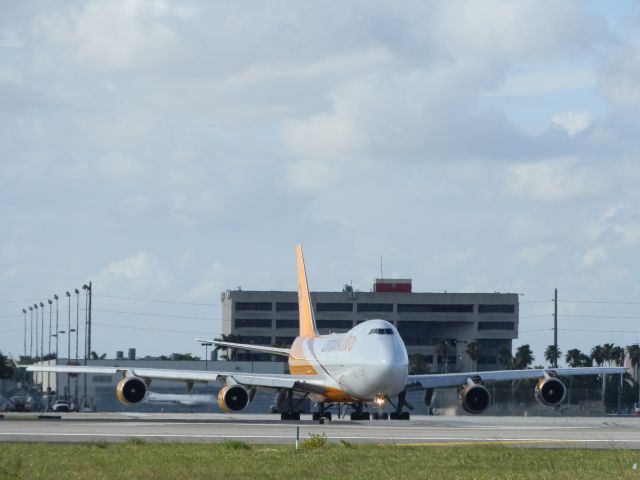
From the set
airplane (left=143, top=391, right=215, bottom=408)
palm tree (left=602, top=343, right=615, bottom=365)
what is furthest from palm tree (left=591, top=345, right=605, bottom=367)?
airplane (left=143, top=391, right=215, bottom=408)

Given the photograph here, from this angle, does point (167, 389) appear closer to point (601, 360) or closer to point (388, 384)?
point (601, 360)

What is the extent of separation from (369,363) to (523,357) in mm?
125325

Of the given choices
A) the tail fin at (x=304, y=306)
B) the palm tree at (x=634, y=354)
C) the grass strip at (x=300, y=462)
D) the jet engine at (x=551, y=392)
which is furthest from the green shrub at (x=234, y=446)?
the palm tree at (x=634, y=354)

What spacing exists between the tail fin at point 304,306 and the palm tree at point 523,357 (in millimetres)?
101197

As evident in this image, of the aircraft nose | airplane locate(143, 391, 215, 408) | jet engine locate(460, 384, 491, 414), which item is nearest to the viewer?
the aircraft nose

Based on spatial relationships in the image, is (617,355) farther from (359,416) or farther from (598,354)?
(359,416)

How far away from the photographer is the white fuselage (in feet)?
196

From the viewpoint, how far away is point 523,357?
18225cm

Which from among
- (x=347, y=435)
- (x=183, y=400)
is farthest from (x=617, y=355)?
(x=347, y=435)

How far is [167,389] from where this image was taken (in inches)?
5812

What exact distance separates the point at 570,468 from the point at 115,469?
33.7 ft

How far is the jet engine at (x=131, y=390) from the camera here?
64.2 meters

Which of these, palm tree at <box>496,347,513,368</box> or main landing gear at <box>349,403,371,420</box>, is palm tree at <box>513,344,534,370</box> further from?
main landing gear at <box>349,403,371,420</box>

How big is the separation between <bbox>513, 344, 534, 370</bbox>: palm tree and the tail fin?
101 m
